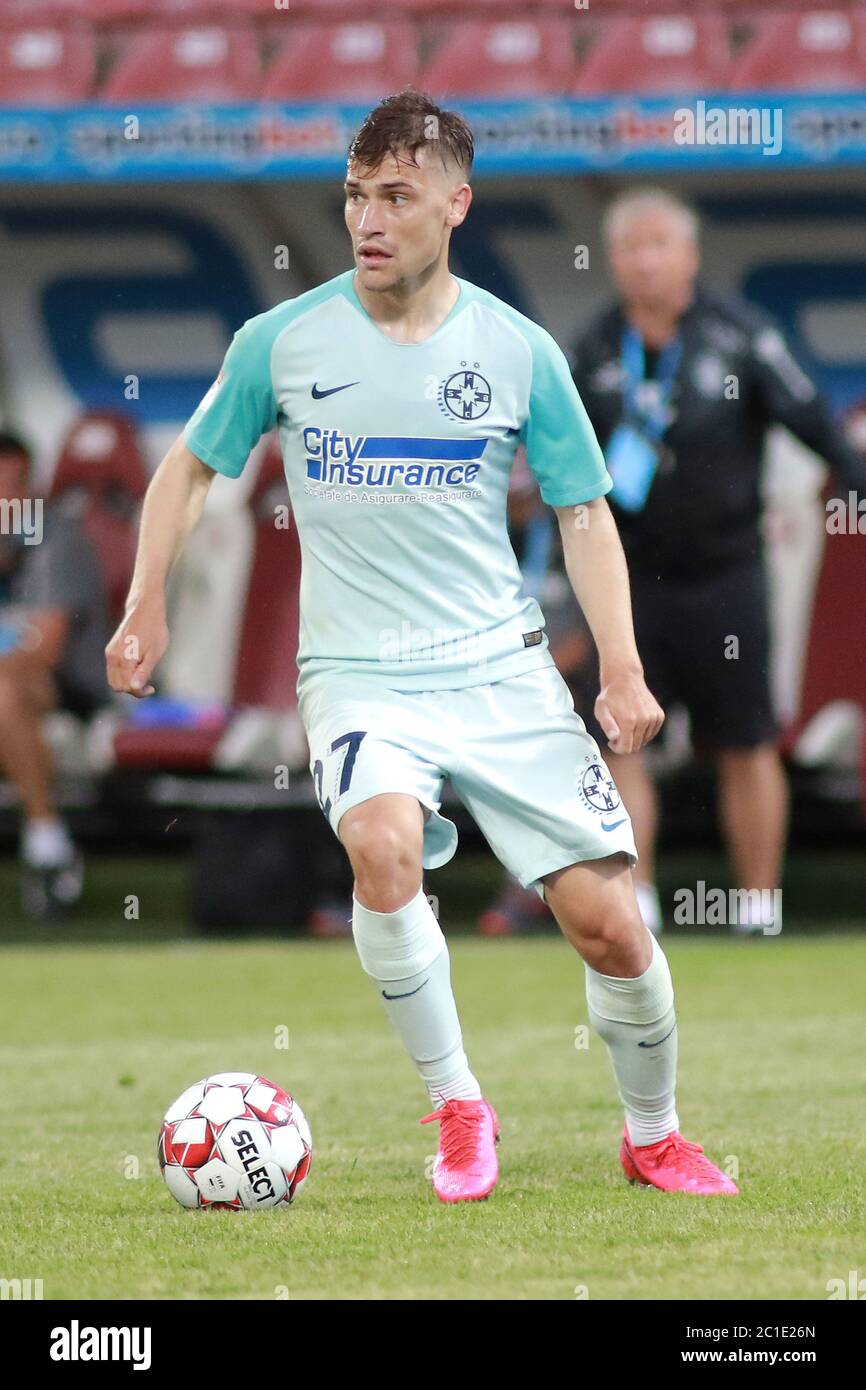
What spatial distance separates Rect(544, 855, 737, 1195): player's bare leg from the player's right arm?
0.81 metres

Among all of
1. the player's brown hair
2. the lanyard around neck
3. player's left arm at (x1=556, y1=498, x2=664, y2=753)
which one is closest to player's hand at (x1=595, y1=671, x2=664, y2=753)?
player's left arm at (x1=556, y1=498, x2=664, y2=753)

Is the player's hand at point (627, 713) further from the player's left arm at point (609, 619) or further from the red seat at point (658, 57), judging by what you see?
the red seat at point (658, 57)

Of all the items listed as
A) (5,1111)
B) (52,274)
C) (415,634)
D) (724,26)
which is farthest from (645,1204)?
(52,274)

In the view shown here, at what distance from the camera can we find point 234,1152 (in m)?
3.85

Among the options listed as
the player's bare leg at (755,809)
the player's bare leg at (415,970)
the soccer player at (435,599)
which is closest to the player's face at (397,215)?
the soccer player at (435,599)

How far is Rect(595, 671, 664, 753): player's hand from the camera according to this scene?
3809 mm

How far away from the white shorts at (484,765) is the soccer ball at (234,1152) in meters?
0.54

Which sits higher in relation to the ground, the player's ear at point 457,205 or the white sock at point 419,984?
the player's ear at point 457,205

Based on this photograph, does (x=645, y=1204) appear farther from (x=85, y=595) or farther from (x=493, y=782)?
(x=85, y=595)

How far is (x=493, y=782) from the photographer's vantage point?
12.5ft

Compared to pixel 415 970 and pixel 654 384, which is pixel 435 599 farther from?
pixel 654 384

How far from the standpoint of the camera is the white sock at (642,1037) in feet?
12.6

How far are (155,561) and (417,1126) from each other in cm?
152

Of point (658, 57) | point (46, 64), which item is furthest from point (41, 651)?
point (658, 57)
